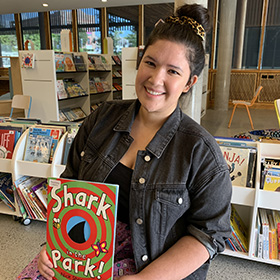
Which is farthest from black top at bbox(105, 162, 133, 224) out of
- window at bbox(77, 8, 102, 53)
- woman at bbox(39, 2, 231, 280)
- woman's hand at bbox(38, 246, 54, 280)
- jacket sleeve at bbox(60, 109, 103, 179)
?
window at bbox(77, 8, 102, 53)

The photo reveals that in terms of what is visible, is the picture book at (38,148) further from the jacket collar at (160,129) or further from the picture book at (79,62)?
the picture book at (79,62)

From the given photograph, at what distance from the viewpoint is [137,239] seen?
3.44ft

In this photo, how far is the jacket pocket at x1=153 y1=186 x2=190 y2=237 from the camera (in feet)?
3.34

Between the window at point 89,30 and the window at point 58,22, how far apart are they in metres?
0.43

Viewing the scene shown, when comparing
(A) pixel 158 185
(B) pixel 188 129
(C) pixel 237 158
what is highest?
(B) pixel 188 129

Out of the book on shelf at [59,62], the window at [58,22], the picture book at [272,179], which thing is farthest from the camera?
the window at [58,22]

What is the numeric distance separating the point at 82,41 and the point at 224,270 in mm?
10776

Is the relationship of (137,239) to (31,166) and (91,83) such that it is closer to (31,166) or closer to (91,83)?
(31,166)

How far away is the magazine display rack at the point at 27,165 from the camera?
2.39 m

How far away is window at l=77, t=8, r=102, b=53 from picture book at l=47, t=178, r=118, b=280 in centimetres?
1095

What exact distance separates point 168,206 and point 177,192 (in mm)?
61

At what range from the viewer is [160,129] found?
3.60ft

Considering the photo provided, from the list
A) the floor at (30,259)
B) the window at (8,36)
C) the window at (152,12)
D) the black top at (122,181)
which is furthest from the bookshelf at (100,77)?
the window at (8,36)

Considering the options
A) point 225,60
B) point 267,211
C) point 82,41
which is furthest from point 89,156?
point 82,41
